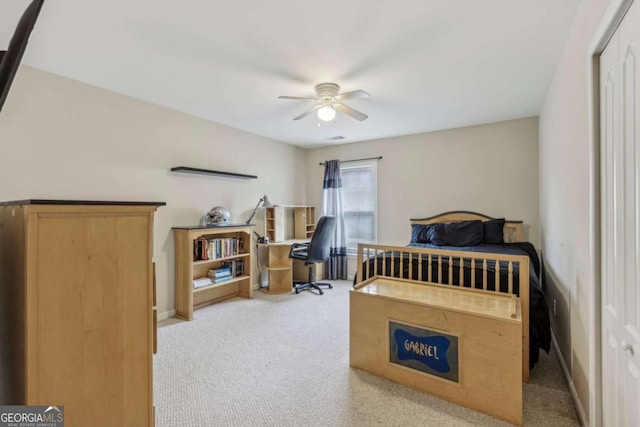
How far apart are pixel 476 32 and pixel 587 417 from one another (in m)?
2.28

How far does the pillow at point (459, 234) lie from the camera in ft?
11.7

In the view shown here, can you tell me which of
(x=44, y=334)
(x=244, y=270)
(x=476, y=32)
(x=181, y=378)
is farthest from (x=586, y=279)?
(x=244, y=270)

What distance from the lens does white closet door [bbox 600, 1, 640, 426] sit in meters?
1.01

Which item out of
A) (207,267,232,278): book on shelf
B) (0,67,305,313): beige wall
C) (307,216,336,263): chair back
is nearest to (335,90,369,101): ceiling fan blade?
(307,216,336,263): chair back

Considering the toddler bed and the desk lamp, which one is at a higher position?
the desk lamp

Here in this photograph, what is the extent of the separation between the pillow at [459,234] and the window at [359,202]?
1.21 metres

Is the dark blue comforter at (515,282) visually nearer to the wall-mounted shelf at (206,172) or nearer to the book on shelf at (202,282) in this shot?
the book on shelf at (202,282)

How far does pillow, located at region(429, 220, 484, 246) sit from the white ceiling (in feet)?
4.59

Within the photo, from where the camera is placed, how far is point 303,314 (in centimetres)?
336

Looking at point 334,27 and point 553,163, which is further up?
point 334,27

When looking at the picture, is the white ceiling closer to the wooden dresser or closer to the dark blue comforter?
the wooden dresser

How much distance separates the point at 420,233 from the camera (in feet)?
13.2

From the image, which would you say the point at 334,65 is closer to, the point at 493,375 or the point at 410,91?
the point at 410,91

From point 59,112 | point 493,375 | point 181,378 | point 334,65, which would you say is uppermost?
point 334,65
